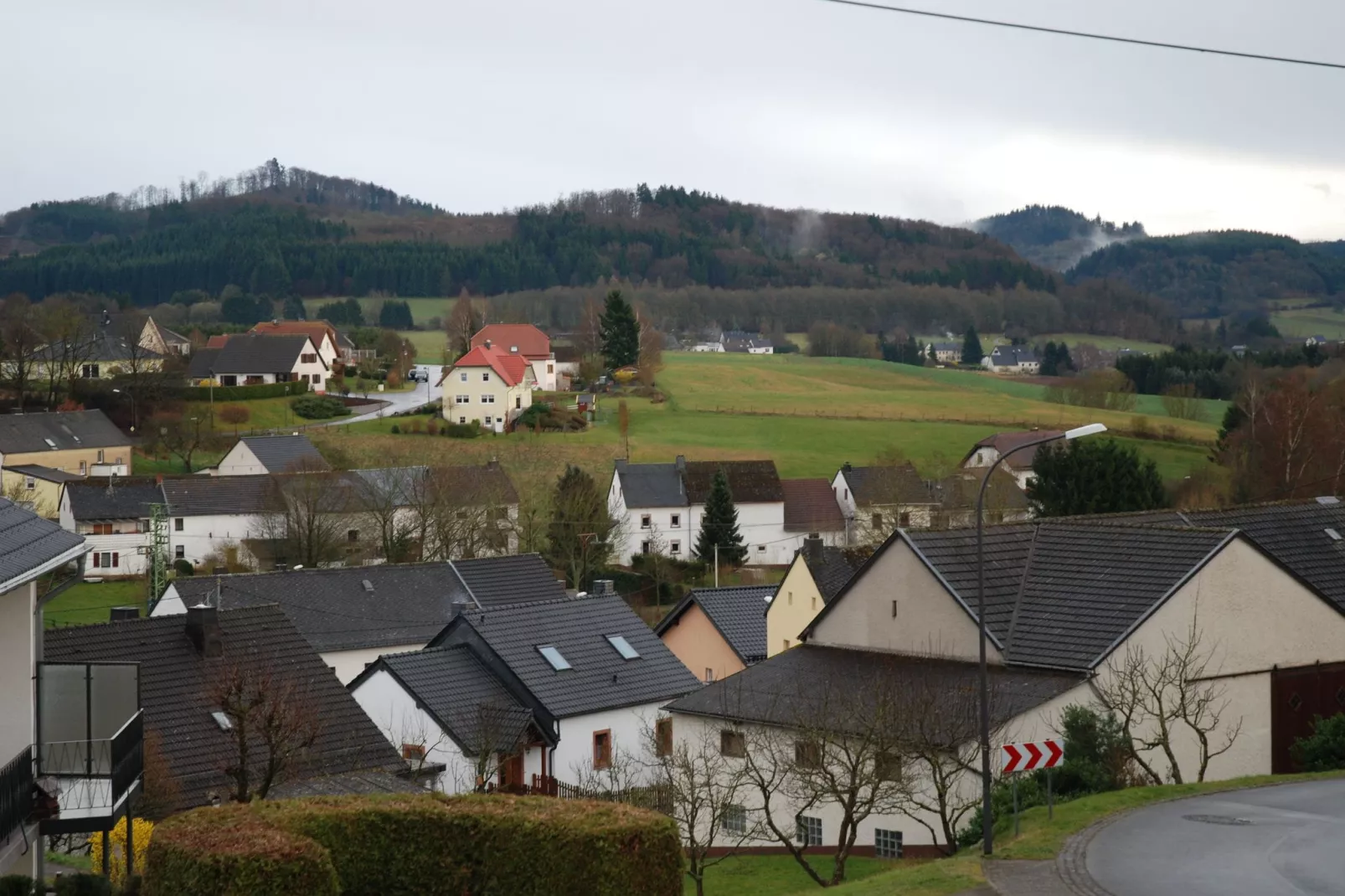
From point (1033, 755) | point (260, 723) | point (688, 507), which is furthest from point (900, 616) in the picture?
point (688, 507)

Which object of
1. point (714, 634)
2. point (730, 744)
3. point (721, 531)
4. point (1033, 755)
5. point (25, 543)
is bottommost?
point (721, 531)

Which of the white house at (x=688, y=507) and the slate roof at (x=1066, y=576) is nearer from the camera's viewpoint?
the slate roof at (x=1066, y=576)

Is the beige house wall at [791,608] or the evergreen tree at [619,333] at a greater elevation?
the evergreen tree at [619,333]

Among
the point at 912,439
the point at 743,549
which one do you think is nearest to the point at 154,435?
the point at 743,549

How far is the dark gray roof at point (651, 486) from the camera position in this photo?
7562 centimetres

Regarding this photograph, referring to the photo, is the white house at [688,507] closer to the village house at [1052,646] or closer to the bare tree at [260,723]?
the village house at [1052,646]

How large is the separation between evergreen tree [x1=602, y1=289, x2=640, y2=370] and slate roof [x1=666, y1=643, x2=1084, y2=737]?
8262 centimetres

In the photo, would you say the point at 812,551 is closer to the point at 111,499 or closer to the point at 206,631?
the point at 206,631

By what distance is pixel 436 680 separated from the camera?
31.2 metres

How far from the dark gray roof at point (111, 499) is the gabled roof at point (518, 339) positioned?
162ft

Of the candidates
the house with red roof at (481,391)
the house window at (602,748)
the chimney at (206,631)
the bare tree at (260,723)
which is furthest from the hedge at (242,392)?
the bare tree at (260,723)

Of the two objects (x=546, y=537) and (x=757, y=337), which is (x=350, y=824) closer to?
(x=546, y=537)

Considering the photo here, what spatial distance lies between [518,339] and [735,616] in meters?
80.7

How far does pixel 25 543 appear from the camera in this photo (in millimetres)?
13273
